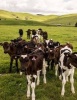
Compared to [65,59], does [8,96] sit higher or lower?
lower

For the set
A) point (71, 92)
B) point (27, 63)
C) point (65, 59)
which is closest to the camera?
point (27, 63)

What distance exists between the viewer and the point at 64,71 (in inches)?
515

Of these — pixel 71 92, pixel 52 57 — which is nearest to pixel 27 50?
pixel 52 57

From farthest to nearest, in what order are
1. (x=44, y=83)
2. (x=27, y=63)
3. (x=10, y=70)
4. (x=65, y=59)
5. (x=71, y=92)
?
(x=10, y=70), (x=44, y=83), (x=71, y=92), (x=65, y=59), (x=27, y=63)

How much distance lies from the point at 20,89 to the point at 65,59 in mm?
3072

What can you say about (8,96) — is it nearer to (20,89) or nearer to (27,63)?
(20,89)

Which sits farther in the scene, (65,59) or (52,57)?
(52,57)

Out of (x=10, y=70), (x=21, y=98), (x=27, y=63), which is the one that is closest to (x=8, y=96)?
(x=21, y=98)

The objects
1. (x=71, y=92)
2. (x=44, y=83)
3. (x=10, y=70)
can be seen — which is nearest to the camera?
(x=71, y=92)

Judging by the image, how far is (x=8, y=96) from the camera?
1332cm

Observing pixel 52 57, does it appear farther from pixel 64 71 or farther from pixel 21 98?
pixel 21 98

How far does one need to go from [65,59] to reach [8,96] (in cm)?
349

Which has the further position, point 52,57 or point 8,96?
point 52,57

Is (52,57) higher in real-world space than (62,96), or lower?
higher
